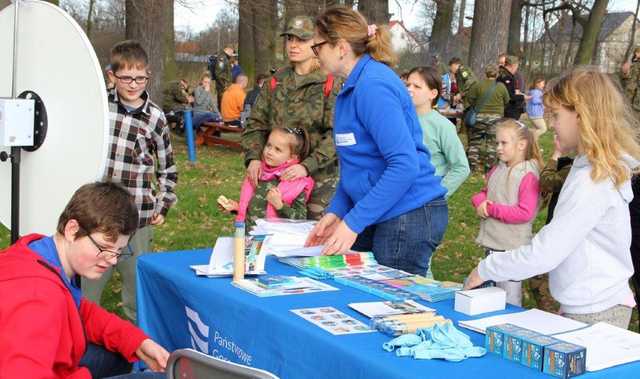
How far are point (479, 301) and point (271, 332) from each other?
0.64 m

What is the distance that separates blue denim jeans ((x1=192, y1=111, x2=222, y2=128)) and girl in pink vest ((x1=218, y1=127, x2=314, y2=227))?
9992 mm

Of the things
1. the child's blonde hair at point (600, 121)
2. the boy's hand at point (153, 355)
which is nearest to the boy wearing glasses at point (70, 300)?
the boy's hand at point (153, 355)

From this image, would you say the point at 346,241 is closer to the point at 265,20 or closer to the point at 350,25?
the point at 350,25

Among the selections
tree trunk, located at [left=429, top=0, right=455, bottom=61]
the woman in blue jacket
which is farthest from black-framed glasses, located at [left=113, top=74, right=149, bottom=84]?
tree trunk, located at [left=429, top=0, right=455, bottom=61]

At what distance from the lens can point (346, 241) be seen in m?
2.95

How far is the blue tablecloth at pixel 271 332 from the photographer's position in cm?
189

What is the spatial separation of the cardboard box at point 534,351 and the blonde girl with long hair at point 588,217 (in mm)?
561

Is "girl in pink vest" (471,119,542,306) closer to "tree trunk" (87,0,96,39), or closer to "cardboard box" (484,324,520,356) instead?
"cardboard box" (484,324,520,356)

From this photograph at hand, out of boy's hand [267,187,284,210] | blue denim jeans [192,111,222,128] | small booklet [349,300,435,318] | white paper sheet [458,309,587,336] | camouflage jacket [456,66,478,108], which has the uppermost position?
camouflage jacket [456,66,478,108]

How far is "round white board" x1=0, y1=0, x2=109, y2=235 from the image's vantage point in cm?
288

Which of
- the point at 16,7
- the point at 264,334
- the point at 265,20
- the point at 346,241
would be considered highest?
the point at 265,20

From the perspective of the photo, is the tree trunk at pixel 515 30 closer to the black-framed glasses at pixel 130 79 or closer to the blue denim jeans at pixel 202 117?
the blue denim jeans at pixel 202 117

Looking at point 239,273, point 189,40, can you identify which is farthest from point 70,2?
point 239,273

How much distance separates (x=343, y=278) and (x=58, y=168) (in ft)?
4.06
